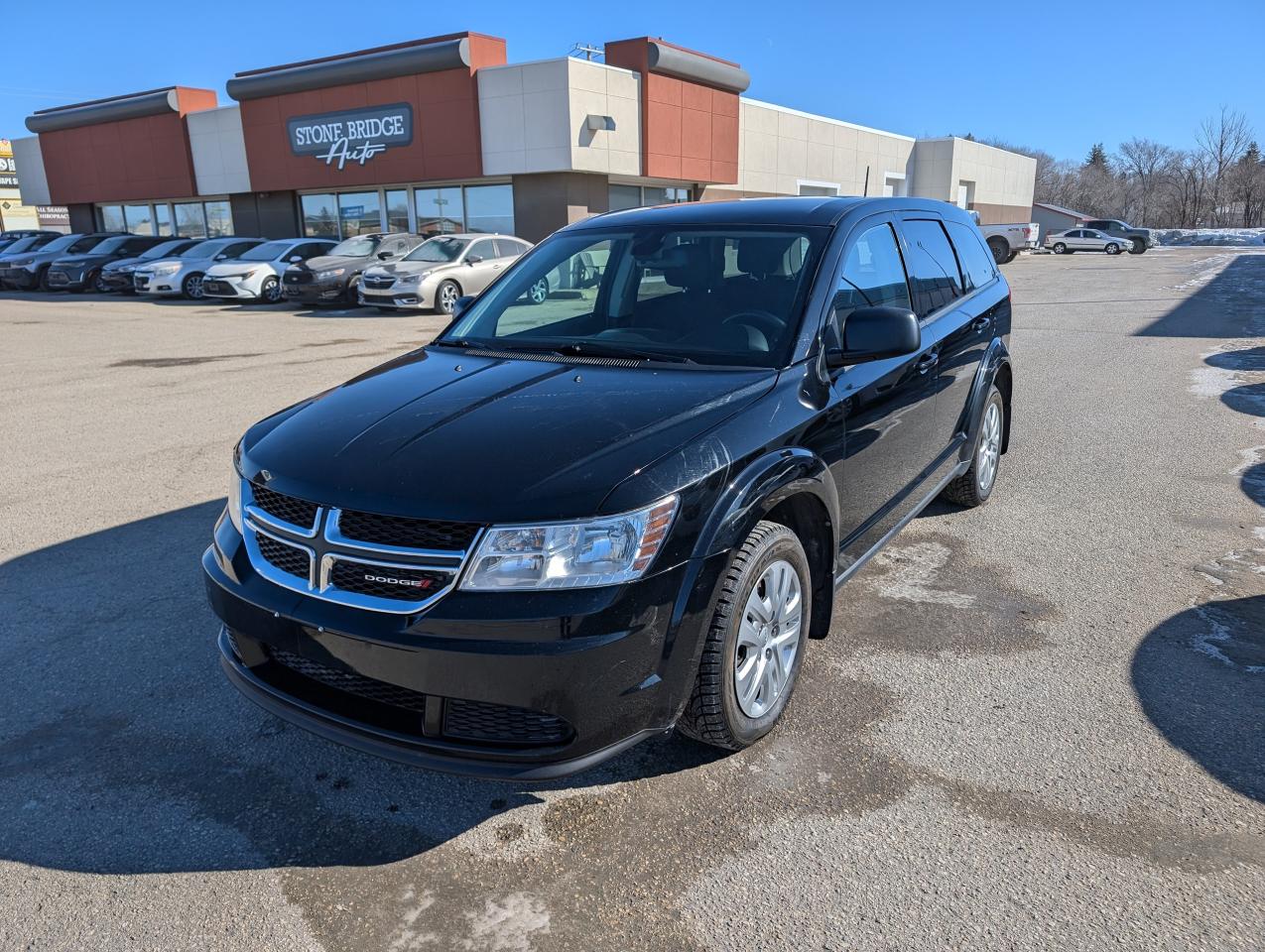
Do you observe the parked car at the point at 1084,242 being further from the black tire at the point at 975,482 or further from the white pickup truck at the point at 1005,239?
the black tire at the point at 975,482

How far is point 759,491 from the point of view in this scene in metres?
2.74

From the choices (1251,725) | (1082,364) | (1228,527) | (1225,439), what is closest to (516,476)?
(1251,725)

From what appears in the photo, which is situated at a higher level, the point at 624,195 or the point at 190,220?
the point at 624,195

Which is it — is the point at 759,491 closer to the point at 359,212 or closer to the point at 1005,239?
the point at 359,212

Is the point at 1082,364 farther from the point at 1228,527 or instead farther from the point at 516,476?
the point at 516,476

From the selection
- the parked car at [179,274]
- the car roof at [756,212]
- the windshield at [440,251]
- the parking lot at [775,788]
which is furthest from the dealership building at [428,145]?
the parking lot at [775,788]

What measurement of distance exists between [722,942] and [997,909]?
0.73m

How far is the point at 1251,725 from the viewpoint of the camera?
122 inches

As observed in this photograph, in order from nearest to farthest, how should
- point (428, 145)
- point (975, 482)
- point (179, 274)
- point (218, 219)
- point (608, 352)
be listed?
point (608, 352)
point (975, 482)
point (179, 274)
point (428, 145)
point (218, 219)

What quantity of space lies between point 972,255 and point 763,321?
2.82 m

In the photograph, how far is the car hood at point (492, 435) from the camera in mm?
2422

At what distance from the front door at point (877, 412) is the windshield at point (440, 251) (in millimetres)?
14419

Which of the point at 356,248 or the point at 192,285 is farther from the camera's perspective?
the point at 192,285

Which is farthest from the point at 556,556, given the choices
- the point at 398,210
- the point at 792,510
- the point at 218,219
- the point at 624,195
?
the point at 218,219
